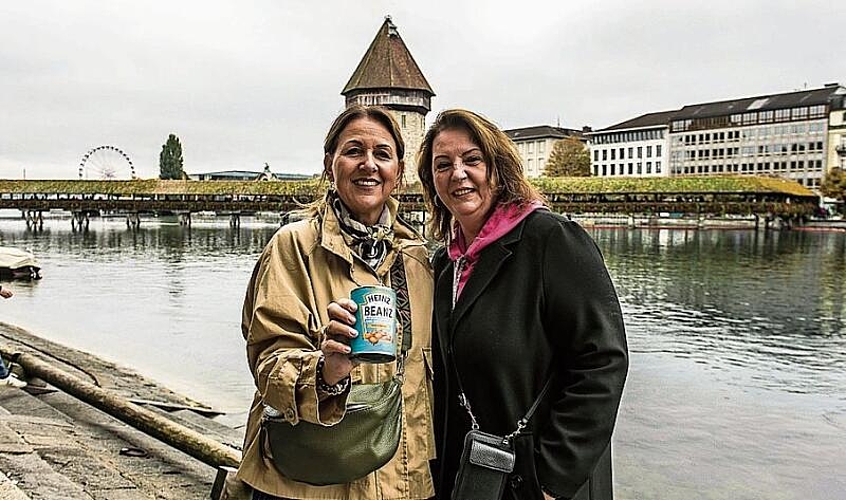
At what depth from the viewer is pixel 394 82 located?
5031 cm

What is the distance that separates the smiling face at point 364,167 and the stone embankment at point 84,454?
4.31 feet

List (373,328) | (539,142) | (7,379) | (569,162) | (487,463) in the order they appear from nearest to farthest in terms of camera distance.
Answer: (373,328), (487,463), (7,379), (569,162), (539,142)

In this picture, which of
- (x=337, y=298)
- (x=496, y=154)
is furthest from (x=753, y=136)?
(x=337, y=298)

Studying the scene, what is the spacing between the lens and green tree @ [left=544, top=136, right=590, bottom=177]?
6631 centimetres

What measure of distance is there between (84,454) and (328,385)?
2592mm

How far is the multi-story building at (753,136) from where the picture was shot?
213 ft

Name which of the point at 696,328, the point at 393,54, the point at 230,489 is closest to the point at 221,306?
the point at 696,328

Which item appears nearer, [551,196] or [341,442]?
[341,442]

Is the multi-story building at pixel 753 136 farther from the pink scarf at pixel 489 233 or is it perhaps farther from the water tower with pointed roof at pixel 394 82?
the pink scarf at pixel 489 233

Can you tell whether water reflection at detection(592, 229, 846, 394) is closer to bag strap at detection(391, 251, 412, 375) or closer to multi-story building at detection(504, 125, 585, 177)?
bag strap at detection(391, 251, 412, 375)

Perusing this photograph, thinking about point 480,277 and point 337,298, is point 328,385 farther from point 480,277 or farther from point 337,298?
point 480,277

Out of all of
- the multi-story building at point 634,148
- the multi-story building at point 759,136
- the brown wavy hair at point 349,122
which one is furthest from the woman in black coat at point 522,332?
the multi-story building at point 634,148

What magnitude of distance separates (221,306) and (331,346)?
1216 cm

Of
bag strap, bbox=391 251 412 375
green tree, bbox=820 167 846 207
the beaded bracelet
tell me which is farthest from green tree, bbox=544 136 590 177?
the beaded bracelet
